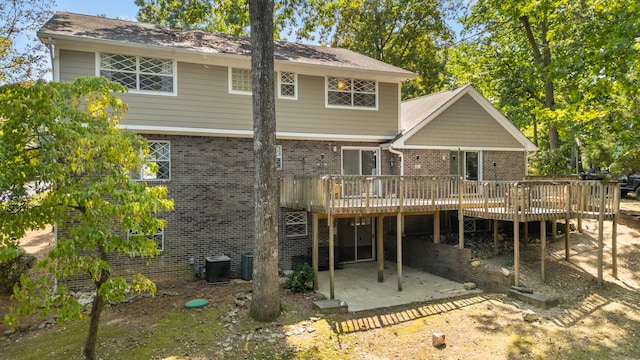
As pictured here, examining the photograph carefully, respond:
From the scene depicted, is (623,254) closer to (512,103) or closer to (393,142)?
(393,142)

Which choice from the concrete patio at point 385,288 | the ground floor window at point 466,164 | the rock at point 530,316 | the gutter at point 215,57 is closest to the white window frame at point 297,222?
the concrete patio at point 385,288

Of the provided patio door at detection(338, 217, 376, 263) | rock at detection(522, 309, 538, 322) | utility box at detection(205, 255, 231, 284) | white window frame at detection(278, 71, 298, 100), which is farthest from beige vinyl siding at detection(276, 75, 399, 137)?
rock at detection(522, 309, 538, 322)

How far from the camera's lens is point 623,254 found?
1291 cm

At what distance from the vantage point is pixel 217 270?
11.9 meters

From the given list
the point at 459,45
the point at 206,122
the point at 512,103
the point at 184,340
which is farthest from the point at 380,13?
the point at 184,340

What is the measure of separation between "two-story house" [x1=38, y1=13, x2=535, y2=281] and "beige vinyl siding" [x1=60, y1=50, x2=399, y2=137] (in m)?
0.03

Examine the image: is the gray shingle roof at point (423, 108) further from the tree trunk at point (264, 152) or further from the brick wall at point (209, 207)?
the tree trunk at point (264, 152)

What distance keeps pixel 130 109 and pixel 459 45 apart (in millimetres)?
20763

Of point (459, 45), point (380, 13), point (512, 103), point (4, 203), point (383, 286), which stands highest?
point (380, 13)

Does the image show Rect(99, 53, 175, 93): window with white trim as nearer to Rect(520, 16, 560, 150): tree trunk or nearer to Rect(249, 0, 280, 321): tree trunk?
Rect(249, 0, 280, 321): tree trunk

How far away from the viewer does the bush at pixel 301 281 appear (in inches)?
440

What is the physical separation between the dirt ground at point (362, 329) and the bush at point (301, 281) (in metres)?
0.33

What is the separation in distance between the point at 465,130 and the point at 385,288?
7.54 meters

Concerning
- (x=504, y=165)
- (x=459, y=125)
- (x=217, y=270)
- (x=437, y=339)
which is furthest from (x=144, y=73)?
(x=504, y=165)
